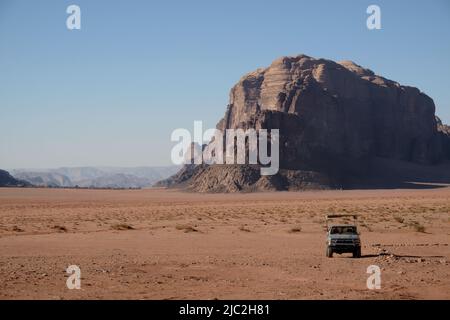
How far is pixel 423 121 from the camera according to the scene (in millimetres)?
191875

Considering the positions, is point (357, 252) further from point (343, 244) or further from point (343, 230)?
point (343, 230)

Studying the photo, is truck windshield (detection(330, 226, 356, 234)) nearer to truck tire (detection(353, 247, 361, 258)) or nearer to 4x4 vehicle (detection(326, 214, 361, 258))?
4x4 vehicle (detection(326, 214, 361, 258))

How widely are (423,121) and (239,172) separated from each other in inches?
3275

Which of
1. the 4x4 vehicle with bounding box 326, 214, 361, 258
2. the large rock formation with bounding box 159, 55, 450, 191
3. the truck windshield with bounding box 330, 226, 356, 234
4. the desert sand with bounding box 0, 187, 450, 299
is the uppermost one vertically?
the large rock formation with bounding box 159, 55, 450, 191

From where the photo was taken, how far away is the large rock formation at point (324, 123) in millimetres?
138625

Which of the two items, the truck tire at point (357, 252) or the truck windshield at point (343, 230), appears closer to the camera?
the truck tire at point (357, 252)

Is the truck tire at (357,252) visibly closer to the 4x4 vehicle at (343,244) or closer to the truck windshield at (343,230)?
the 4x4 vehicle at (343,244)

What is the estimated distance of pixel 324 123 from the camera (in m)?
161

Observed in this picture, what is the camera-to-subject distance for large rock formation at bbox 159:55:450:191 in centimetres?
13862

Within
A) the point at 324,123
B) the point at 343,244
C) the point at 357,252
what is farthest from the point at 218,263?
the point at 324,123

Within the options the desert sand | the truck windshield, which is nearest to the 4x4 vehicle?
the truck windshield

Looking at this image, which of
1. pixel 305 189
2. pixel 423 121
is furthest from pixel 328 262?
pixel 423 121

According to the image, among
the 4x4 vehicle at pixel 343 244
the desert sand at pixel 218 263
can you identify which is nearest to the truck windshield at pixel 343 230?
the 4x4 vehicle at pixel 343 244

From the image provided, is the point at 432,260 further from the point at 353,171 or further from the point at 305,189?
the point at 353,171
